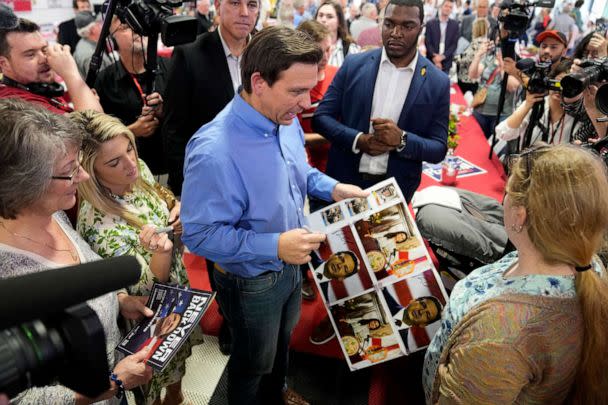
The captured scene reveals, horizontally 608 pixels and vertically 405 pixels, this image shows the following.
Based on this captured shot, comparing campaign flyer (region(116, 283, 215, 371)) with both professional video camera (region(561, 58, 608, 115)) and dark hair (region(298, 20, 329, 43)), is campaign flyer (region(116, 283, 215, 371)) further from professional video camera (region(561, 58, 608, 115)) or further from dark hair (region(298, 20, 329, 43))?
dark hair (region(298, 20, 329, 43))

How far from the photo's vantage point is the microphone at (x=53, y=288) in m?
0.44

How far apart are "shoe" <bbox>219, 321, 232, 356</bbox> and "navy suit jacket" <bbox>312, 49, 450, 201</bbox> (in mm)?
1157

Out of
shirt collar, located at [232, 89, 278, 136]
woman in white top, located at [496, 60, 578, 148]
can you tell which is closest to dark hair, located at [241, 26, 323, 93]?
shirt collar, located at [232, 89, 278, 136]

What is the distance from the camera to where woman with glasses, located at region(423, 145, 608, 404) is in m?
1.12

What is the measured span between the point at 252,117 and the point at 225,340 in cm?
160

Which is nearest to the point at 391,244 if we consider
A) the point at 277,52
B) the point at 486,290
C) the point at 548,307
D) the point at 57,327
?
the point at 486,290

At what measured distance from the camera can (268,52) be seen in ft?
4.68

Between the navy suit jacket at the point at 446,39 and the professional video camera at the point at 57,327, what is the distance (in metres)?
8.21

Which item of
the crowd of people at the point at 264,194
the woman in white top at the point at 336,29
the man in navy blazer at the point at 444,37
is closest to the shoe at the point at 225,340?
the crowd of people at the point at 264,194

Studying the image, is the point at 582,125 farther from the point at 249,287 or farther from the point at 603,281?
the point at 249,287

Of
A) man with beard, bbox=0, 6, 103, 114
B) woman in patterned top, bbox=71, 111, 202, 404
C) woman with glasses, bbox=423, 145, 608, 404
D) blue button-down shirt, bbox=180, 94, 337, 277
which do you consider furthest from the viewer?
man with beard, bbox=0, 6, 103, 114

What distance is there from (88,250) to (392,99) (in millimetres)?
1759

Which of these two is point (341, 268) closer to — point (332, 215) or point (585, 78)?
point (332, 215)

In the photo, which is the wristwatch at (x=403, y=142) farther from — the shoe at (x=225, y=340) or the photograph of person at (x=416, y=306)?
the shoe at (x=225, y=340)
